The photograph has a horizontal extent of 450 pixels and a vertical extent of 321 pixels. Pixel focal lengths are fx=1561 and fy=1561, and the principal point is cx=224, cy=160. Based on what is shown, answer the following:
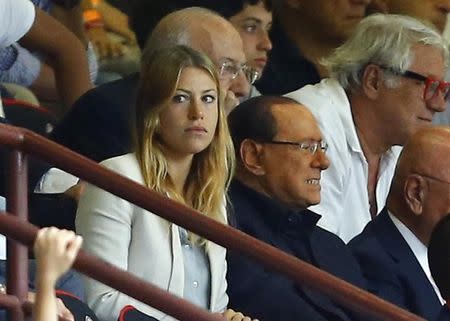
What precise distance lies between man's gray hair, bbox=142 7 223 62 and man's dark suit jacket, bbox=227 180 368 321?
558 millimetres

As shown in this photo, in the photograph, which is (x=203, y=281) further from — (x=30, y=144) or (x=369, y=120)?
(x=369, y=120)

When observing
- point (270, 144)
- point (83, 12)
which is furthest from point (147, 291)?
point (83, 12)

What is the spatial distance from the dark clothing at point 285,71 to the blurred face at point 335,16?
16 centimetres

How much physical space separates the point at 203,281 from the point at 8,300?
45.2 inches

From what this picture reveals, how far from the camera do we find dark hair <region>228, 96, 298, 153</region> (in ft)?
16.5

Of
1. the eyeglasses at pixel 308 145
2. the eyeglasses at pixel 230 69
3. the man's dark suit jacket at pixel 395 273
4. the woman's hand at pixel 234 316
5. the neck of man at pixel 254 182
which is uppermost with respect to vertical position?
the eyeglasses at pixel 230 69

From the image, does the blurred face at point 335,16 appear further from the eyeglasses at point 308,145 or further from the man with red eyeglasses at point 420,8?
the eyeglasses at point 308,145

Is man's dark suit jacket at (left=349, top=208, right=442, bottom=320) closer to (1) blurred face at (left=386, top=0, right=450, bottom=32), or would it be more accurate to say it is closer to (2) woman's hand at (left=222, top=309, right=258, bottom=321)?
(2) woman's hand at (left=222, top=309, right=258, bottom=321)

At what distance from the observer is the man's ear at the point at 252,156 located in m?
4.98

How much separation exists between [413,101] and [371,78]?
18 centimetres

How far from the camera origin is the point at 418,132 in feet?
17.5

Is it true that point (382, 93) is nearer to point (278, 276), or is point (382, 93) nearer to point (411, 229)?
point (411, 229)

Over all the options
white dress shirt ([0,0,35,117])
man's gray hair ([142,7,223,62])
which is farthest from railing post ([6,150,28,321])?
man's gray hair ([142,7,223,62])

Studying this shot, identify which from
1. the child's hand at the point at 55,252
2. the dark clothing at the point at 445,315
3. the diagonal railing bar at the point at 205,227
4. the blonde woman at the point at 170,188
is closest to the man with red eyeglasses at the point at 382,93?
the blonde woman at the point at 170,188
